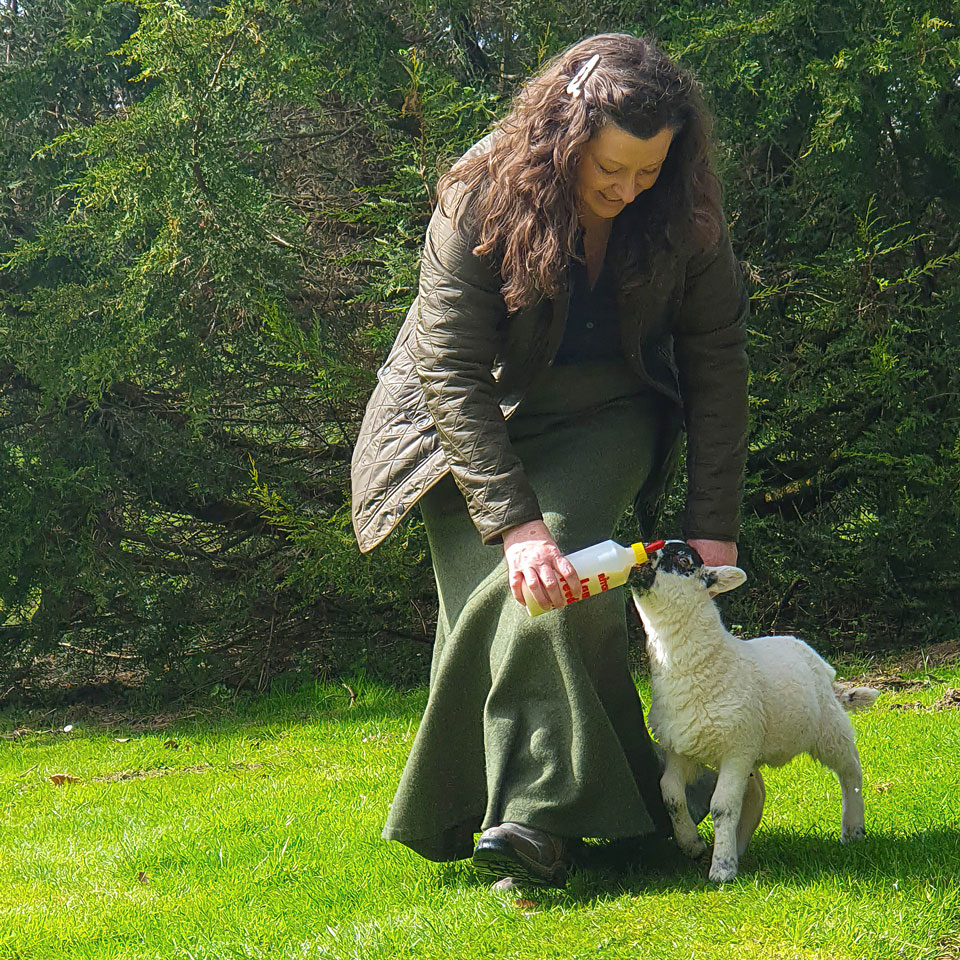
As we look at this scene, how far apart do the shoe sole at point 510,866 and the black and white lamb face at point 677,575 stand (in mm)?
794

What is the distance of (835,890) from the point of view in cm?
318

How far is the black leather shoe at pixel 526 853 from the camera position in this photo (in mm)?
3283

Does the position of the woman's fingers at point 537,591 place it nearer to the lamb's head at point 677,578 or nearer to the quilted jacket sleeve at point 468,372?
the quilted jacket sleeve at point 468,372

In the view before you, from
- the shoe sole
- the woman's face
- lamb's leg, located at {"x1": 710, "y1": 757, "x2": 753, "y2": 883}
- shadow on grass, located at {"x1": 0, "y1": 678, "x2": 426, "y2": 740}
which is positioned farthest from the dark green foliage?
lamb's leg, located at {"x1": 710, "y1": 757, "x2": 753, "y2": 883}

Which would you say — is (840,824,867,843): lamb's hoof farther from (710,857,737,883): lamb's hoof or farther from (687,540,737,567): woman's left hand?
(687,540,737,567): woman's left hand

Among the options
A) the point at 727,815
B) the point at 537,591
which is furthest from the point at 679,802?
the point at 537,591

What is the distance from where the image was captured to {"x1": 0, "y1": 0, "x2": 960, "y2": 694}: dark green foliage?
23.3ft

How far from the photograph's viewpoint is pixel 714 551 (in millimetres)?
3682

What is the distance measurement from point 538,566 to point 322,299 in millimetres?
5265

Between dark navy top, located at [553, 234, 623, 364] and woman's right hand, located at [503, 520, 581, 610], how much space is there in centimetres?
61

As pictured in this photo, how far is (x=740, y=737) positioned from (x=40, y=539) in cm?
584

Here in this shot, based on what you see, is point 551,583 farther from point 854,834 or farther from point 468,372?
point 854,834

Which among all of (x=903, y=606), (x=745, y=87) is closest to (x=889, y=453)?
(x=903, y=606)

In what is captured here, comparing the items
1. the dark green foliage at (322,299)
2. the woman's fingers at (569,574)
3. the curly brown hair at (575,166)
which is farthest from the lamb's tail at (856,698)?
the dark green foliage at (322,299)
